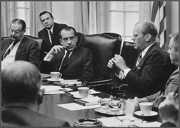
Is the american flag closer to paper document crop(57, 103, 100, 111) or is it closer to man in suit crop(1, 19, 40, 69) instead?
man in suit crop(1, 19, 40, 69)

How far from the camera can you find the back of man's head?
1595 millimetres

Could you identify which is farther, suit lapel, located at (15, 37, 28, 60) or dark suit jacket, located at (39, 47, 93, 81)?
suit lapel, located at (15, 37, 28, 60)

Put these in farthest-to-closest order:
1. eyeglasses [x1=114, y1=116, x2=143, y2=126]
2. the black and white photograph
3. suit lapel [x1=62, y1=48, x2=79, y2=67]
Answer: suit lapel [x1=62, y1=48, x2=79, y2=67] → eyeglasses [x1=114, y1=116, x2=143, y2=126] → the black and white photograph

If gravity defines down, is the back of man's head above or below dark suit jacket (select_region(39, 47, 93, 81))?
above

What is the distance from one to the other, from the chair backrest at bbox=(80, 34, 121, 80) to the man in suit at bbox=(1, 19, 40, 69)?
77 centimetres

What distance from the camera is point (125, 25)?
6.05 m

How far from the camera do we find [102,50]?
436 centimetres

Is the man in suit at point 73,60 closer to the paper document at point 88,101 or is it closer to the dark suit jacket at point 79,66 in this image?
the dark suit jacket at point 79,66

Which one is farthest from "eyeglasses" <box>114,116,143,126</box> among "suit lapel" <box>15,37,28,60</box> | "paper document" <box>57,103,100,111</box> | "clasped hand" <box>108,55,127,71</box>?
"suit lapel" <box>15,37,28,60</box>

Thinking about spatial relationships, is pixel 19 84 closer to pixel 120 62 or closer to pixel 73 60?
pixel 120 62

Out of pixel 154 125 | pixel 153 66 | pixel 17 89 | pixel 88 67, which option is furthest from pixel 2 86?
pixel 88 67

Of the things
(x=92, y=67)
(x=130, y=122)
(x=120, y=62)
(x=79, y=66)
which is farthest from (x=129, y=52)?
(x=130, y=122)

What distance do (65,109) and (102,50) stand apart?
1.87 metres

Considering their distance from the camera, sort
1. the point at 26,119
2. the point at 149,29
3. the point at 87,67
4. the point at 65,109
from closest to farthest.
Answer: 1. the point at 26,119
2. the point at 65,109
3. the point at 149,29
4. the point at 87,67
